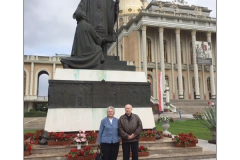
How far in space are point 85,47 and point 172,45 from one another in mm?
43207

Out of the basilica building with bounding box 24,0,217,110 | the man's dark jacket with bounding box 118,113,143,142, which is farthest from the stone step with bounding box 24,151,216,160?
the basilica building with bounding box 24,0,217,110

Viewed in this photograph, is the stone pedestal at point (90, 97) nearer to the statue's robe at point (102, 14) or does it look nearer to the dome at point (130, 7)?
the statue's robe at point (102, 14)

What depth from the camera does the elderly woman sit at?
4358 mm

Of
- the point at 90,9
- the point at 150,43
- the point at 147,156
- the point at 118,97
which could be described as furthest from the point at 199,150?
the point at 150,43

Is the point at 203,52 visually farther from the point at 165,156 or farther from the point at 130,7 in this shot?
the point at 130,7

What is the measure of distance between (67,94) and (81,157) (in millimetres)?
→ 2094

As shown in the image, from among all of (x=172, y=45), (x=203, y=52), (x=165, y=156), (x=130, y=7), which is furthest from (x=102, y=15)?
(x=130, y=7)

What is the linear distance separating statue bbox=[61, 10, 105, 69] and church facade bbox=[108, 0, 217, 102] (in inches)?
1400

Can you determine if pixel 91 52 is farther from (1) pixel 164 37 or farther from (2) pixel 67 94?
(1) pixel 164 37

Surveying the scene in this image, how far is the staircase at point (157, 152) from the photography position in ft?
17.8

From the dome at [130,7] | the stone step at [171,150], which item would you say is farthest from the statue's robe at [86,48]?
the dome at [130,7]

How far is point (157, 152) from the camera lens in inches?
239

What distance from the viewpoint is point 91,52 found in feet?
24.5

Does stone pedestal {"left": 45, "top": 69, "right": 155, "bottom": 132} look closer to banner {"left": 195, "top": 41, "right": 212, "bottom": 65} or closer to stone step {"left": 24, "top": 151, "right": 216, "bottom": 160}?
stone step {"left": 24, "top": 151, "right": 216, "bottom": 160}
